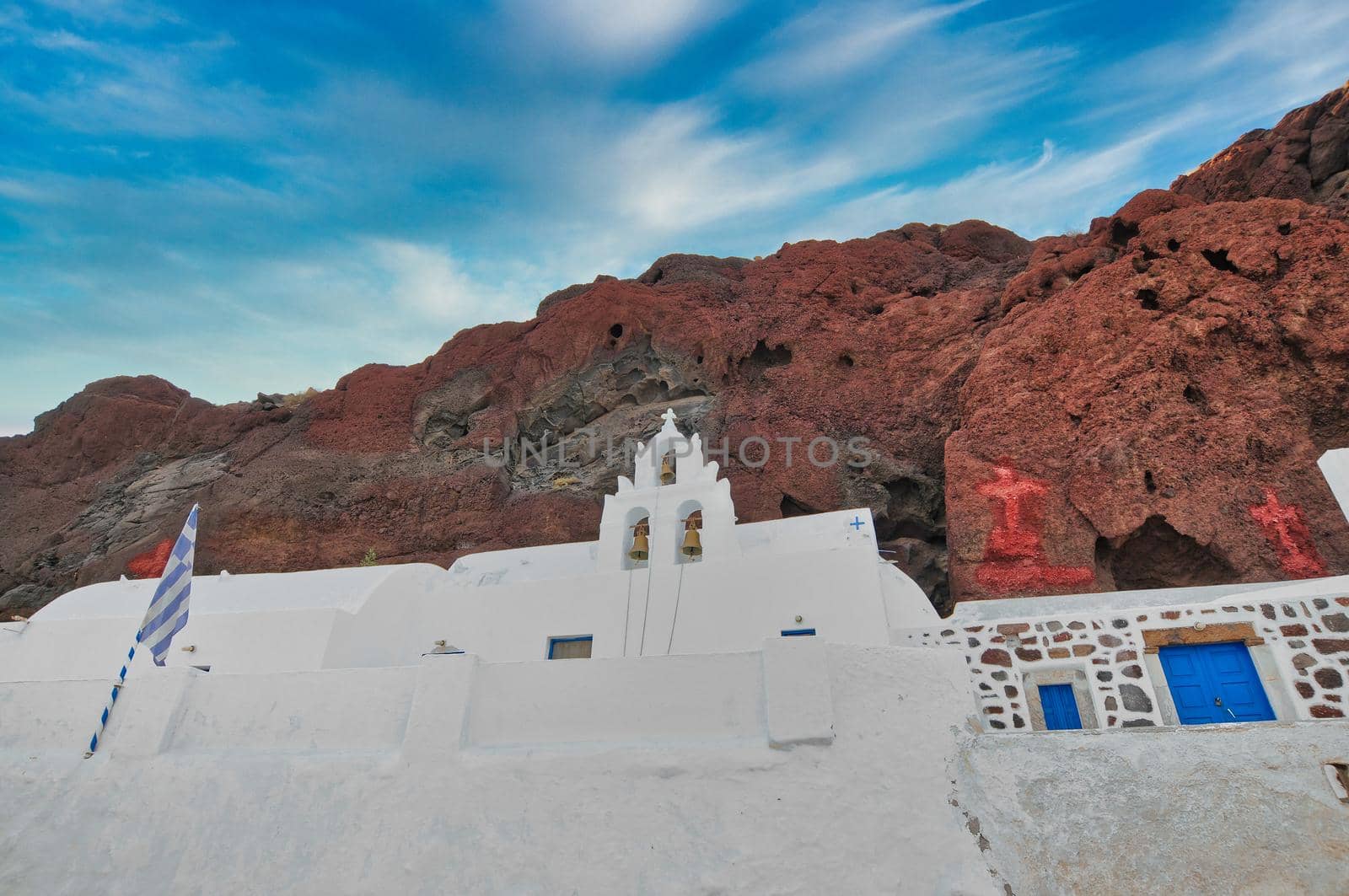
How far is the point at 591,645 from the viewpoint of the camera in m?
11.6

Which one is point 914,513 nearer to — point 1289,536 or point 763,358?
point 763,358

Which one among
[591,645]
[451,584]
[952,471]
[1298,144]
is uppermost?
[1298,144]

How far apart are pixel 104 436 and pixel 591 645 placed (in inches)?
788

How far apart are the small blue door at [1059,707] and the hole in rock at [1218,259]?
425 inches

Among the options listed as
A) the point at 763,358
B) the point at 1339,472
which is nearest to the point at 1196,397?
the point at 1339,472

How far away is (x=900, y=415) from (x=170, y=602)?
14883 mm

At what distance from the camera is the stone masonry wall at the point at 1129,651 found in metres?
7.79

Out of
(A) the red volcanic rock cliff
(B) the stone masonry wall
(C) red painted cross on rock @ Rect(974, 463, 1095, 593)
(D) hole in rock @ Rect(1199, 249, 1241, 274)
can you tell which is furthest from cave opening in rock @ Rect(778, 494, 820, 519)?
(D) hole in rock @ Rect(1199, 249, 1241, 274)

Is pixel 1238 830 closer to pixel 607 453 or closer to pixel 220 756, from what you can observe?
pixel 220 756

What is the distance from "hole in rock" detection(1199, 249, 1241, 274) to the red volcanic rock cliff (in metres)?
0.04

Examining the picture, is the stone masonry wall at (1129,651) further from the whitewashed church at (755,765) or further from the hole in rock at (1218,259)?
the hole in rock at (1218,259)

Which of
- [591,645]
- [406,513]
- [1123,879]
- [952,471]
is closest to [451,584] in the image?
[591,645]

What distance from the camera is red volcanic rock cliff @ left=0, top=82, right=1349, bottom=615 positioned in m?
13.5

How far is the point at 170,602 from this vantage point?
924cm
